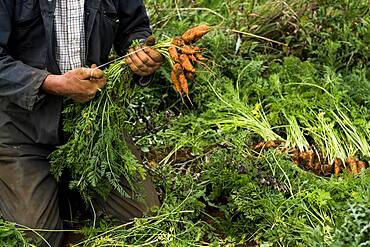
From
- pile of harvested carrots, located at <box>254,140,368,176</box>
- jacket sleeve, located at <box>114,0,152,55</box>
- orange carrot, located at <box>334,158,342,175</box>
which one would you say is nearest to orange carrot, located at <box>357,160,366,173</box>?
pile of harvested carrots, located at <box>254,140,368,176</box>

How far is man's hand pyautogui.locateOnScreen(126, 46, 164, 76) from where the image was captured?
11.1 ft

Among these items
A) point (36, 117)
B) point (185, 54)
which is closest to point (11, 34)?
point (36, 117)

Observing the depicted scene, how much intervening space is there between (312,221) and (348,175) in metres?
0.44

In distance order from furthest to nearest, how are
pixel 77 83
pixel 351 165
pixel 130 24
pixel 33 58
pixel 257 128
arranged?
1. pixel 257 128
2. pixel 351 165
3. pixel 130 24
4. pixel 33 58
5. pixel 77 83

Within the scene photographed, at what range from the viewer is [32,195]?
3686mm

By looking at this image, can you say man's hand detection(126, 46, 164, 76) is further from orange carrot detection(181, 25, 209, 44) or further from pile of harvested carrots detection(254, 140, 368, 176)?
pile of harvested carrots detection(254, 140, 368, 176)

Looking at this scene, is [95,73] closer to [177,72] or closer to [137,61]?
[137,61]

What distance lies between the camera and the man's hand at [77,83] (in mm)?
3348

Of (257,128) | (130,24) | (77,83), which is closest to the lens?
(77,83)

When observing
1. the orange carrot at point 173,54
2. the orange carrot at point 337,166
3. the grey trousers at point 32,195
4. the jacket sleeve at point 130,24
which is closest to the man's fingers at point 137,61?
the orange carrot at point 173,54

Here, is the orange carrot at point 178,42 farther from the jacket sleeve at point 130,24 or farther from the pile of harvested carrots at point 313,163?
the pile of harvested carrots at point 313,163

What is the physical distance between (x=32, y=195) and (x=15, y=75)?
25.7 inches

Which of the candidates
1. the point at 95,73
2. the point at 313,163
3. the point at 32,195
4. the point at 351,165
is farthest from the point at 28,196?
the point at 351,165

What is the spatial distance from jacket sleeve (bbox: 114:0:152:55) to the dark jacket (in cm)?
2
